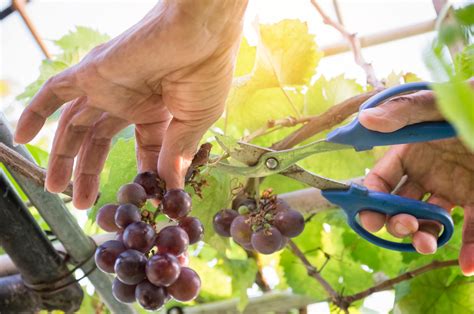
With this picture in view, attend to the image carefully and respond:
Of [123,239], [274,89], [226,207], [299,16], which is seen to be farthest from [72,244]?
[299,16]

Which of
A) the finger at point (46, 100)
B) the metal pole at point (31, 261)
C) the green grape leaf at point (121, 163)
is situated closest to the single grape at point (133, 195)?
the finger at point (46, 100)

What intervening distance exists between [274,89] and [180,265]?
0.54 meters

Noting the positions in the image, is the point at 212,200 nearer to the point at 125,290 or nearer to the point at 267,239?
the point at 267,239

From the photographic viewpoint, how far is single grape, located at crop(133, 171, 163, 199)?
0.66 metres

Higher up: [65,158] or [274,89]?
[65,158]

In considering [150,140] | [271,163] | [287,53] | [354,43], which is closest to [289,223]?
[271,163]

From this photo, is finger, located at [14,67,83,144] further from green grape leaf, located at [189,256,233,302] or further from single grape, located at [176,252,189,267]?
green grape leaf, located at [189,256,233,302]

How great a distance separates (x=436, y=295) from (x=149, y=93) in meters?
0.65

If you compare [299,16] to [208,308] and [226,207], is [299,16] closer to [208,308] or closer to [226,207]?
[226,207]

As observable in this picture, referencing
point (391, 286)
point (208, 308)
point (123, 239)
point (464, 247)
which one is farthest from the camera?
point (208, 308)

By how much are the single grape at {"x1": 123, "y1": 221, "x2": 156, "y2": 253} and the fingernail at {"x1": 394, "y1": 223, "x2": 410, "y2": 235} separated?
31 cm

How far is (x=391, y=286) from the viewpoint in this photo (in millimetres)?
1075

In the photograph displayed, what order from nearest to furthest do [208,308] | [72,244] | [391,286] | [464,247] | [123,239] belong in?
[123,239] < [464,247] < [72,244] < [391,286] < [208,308]

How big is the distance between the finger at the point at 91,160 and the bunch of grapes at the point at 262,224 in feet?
0.77
